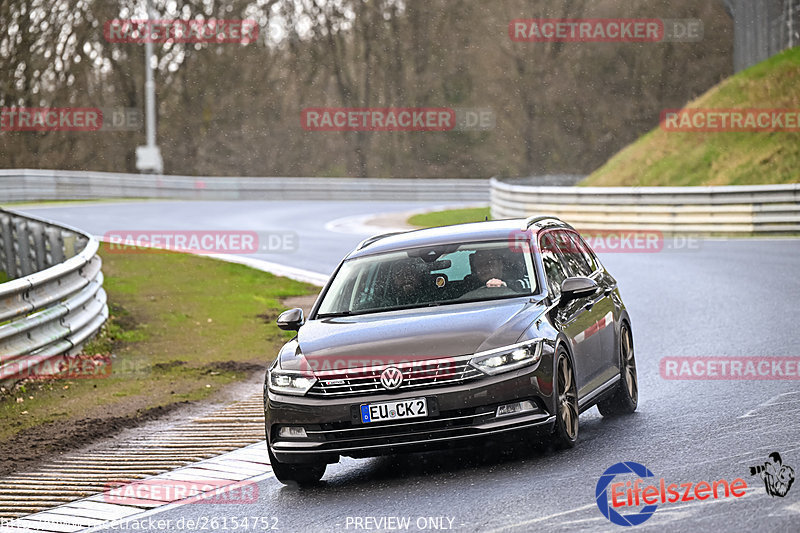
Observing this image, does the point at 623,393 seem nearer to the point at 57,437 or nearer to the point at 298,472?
the point at 298,472

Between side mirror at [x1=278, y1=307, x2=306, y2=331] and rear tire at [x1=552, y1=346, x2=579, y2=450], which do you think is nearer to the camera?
rear tire at [x1=552, y1=346, x2=579, y2=450]

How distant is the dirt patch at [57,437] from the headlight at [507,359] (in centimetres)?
345

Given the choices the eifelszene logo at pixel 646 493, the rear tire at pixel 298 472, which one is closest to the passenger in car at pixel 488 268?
the rear tire at pixel 298 472

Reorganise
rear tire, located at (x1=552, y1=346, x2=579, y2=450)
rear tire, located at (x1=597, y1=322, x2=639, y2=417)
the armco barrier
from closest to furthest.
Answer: rear tire, located at (x1=552, y1=346, x2=579, y2=450), rear tire, located at (x1=597, y1=322, x2=639, y2=417), the armco barrier

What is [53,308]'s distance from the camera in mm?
12977

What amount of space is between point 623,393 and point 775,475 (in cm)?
278

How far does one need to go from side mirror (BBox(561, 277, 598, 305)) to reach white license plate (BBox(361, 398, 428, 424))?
1.54 metres

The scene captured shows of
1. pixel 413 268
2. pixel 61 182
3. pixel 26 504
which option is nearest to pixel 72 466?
pixel 26 504

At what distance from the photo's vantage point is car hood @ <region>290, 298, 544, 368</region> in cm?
787

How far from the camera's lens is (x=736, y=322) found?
14.6 meters

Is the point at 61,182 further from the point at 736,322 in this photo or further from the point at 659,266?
the point at 736,322

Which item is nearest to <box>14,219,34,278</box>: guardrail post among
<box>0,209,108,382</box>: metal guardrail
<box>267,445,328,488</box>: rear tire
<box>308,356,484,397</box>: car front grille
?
<box>0,209,108,382</box>: metal guardrail

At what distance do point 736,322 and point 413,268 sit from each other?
Result: 21.3 ft

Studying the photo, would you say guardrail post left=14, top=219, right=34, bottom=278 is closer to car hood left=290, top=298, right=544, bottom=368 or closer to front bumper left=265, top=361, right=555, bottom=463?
car hood left=290, top=298, right=544, bottom=368
